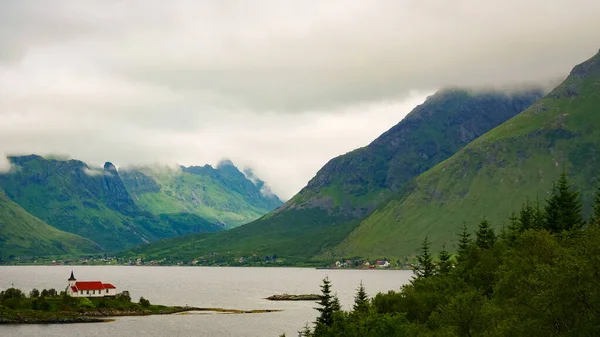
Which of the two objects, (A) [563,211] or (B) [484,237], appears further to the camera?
(B) [484,237]

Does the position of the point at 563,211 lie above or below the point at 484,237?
above

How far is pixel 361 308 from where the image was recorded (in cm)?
10294

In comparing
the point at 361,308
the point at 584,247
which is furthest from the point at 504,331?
the point at 361,308

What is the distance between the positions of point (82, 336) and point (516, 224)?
4146 inches

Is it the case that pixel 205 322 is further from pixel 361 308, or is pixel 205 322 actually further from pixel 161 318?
pixel 361 308

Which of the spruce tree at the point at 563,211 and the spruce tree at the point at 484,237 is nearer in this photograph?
the spruce tree at the point at 563,211

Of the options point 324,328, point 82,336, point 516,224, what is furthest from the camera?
point 82,336

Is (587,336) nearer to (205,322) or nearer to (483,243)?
(483,243)

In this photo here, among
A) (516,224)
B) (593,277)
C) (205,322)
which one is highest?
(516,224)

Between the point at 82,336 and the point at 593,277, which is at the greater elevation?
the point at 593,277

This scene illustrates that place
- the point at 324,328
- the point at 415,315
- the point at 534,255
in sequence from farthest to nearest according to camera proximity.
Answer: the point at 415,315
the point at 324,328
the point at 534,255

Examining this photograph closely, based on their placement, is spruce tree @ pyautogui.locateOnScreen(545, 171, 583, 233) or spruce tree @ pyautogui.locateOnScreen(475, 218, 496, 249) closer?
spruce tree @ pyautogui.locateOnScreen(545, 171, 583, 233)

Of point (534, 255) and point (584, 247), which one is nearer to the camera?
point (584, 247)

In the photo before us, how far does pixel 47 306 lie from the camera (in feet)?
641
